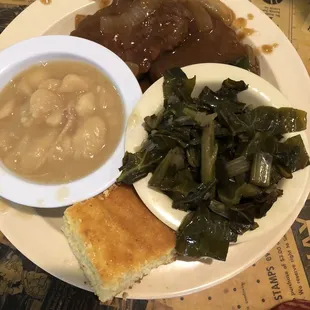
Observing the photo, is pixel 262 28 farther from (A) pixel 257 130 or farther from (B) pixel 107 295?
(B) pixel 107 295

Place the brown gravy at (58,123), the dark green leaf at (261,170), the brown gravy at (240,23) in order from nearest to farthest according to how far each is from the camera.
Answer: the dark green leaf at (261,170) → the brown gravy at (58,123) → the brown gravy at (240,23)

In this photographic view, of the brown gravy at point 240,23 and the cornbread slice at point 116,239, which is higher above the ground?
the brown gravy at point 240,23

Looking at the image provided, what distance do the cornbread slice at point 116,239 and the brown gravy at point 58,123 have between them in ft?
0.59

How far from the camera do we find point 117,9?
6.42 feet

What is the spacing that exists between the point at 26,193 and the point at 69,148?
26 cm

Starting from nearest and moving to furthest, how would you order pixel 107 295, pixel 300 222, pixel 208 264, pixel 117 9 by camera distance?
pixel 107 295 → pixel 208 264 → pixel 117 9 → pixel 300 222

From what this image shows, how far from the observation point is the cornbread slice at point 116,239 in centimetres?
157

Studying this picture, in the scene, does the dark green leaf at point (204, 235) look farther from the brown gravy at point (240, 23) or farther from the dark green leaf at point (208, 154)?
the brown gravy at point (240, 23)

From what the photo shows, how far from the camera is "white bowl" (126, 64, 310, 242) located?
1.61 m

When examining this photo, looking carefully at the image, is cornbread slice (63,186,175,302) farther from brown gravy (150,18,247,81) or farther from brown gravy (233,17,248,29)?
brown gravy (233,17,248,29)

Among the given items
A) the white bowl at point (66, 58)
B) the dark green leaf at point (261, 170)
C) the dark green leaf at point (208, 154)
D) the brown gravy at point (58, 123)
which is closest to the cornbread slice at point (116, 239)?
the white bowl at point (66, 58)

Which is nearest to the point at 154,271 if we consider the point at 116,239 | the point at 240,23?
the point at 116,239

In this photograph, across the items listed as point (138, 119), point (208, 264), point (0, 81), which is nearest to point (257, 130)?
point (138, 119)

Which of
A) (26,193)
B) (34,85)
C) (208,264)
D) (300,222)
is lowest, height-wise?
(300,222)
